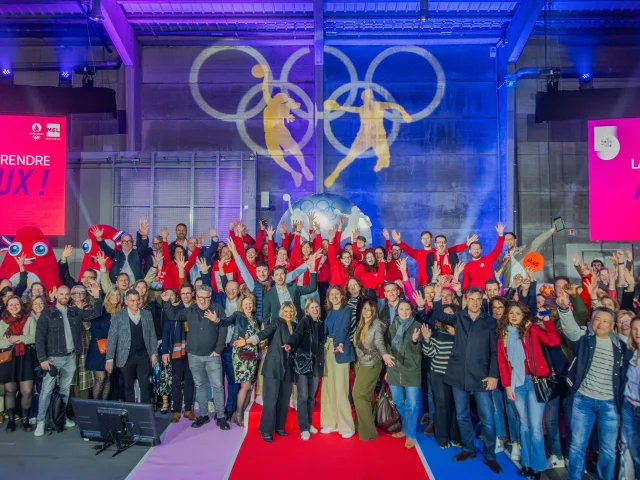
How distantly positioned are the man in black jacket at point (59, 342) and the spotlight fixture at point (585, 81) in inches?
412

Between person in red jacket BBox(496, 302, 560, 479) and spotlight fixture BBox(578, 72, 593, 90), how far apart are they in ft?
26.7

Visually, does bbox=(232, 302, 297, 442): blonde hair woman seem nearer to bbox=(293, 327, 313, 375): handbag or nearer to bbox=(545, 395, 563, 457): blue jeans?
bbox=(293, 327, 313, 375): handbag

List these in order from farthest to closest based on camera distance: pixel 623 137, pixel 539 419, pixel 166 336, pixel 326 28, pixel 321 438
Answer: pixel 326 28 → pixel 623 137 → pixel 166 336 → pixel 321 438 → pixel 539 419

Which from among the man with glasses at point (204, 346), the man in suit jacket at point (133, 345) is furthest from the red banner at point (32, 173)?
the man with glasses at point (204, 346)

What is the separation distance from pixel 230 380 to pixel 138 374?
1.05m

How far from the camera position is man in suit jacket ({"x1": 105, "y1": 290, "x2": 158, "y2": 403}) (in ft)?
18.5

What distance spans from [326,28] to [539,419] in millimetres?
8930

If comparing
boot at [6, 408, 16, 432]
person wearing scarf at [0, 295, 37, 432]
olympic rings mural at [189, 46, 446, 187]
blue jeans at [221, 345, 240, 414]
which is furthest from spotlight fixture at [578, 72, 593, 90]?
boot at [6, 408, 16, 432]

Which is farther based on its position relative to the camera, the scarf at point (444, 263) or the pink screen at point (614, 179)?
the pink screen at point (614, 179)

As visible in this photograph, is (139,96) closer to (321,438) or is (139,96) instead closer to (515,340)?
(321,438)

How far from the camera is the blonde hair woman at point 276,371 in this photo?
5.38m

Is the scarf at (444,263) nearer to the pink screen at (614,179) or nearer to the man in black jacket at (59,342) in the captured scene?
the pink screen at (614,179)

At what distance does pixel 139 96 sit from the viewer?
10961 millimetres

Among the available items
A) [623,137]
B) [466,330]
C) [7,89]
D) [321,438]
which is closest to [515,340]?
[466,330]
